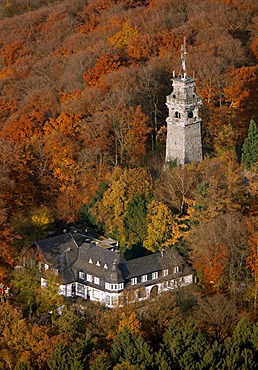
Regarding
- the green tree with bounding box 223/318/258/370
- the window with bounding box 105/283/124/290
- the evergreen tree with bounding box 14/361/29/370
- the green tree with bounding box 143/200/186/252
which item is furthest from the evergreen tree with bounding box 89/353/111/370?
the green tree with bounding box 143/200/186/252

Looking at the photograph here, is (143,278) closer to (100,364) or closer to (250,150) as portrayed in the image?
(100,364)

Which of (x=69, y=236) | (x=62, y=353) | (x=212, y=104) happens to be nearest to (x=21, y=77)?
(x=212, y=104)

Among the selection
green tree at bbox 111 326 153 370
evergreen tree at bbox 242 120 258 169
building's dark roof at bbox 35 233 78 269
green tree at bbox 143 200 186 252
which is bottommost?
green tree at bbox 111 326 153 370

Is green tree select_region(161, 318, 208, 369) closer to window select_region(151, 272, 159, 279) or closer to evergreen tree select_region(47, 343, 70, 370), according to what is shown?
evergreen tree select_region(47, 343, 70, 370)

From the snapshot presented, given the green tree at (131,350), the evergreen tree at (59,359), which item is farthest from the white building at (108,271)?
the evergreen tree at (59,359)

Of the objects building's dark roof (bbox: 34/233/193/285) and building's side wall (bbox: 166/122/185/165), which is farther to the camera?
building's side wall (bbox: 166/122/185/165)

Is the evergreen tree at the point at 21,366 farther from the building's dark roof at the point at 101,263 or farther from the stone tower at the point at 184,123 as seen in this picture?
the stone tower at the point at 184,123

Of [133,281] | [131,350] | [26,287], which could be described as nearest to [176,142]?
[133,281]

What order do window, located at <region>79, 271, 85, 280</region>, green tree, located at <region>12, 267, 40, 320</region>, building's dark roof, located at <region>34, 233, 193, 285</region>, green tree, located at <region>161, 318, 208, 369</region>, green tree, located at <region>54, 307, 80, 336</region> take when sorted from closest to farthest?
green tree, located at <region>161, 318, 208, 369</region>, green tree, located at <region>54, 307, 80, 336</region>, green tree, located at <region>12, 267, 40, 320</region>, building's dark roof, located at <region>34, 233, 193, 285</region>, window, located at <region>79, 271, 85, 280</region>
